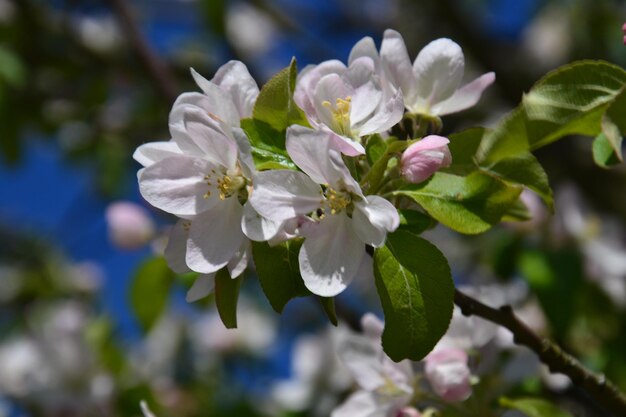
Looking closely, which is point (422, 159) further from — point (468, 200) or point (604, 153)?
point (604, 153)

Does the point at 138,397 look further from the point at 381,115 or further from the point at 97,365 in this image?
the point at 381,115

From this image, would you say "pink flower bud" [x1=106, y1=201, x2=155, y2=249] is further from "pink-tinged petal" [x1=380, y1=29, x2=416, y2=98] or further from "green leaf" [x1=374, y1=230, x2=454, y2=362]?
"green leaf" [x1=374, y1=230, x2=454, y2=362]

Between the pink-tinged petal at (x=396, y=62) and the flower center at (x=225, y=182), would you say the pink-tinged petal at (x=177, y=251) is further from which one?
Answer: the pink-tinged petal at (x=396, y=62)

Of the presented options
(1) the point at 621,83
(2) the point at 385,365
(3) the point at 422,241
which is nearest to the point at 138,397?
(2) the point at 385,365

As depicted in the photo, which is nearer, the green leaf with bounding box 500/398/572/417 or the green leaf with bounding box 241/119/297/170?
the green leaf with bounding box 241/119/297/170

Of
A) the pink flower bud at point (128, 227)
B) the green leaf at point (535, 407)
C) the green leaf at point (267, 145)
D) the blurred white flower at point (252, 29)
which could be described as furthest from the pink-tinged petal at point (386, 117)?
the blurred white flower at point (252, 29)

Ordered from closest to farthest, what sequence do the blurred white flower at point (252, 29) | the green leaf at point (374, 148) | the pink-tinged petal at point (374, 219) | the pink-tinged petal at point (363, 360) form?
the pink-tinged petal at point (374, 219)
the green leaf at point (374, 148)
the pink-tinged petal at point (363, 360)
the blurred white flower at point (252, 29)

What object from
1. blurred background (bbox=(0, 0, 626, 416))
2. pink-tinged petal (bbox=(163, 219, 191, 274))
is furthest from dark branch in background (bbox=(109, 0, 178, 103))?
pink-tinged petal (bbox=(163, 219, 191, 274))

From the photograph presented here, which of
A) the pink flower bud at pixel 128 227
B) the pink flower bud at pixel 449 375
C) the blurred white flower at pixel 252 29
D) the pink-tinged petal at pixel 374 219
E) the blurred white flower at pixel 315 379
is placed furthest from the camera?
the blurred white flower at pixel 252 29
